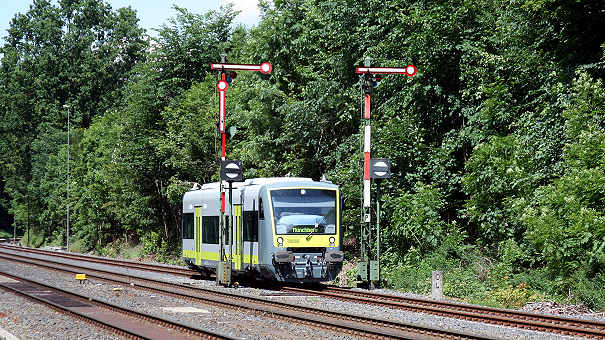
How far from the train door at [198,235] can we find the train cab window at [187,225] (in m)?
0.70

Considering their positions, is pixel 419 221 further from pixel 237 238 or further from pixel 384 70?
pixel 237 238

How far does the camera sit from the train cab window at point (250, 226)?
24.6 meters

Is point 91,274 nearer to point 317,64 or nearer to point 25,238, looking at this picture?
point 317,64

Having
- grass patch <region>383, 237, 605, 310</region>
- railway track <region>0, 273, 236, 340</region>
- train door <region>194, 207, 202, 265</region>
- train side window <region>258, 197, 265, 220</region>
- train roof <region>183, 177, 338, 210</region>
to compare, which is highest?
train roof <region>183, 177, 338, 210</region>

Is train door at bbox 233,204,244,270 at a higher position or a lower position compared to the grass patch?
higher

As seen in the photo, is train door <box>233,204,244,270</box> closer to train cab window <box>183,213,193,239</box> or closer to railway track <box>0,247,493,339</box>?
railway track <box>0,247,493,339</box>

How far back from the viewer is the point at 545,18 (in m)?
24.7

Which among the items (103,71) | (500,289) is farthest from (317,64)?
(103,71)

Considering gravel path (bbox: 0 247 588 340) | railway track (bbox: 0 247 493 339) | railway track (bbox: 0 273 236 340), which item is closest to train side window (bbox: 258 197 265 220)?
gravel path (bbox: 0 247 588 340)

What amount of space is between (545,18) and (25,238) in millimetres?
73415

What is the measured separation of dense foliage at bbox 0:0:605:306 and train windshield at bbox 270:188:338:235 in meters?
3.41

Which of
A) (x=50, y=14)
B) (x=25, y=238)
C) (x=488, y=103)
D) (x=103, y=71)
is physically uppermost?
(x=50, y=14)

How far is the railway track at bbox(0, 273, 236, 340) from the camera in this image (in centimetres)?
1451

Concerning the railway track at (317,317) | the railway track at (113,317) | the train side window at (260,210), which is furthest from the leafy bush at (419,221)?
the railway track at (113,317)
